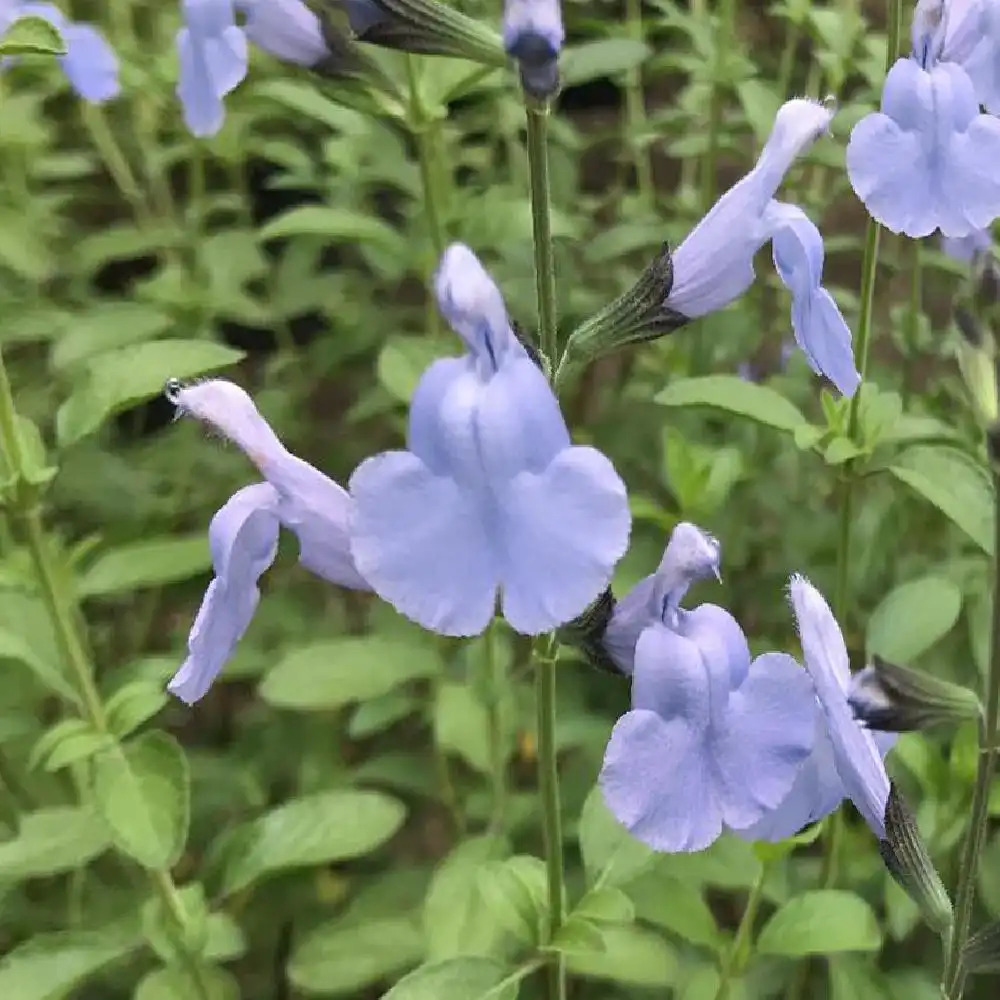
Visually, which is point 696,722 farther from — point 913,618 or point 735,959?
point 913,618

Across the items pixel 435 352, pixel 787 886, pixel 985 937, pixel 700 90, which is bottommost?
pixel 787 886

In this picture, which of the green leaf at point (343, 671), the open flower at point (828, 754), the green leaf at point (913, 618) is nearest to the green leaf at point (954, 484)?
the green leaf at point (913, 618)

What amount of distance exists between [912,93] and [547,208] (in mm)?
652

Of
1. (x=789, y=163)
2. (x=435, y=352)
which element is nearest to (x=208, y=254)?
(x=435, y=352)

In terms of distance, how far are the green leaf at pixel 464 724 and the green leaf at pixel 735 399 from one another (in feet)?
1.75

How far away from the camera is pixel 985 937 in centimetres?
114

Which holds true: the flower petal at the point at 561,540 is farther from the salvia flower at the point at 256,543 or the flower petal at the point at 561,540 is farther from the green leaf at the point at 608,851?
the green leaf at the point at 608,851

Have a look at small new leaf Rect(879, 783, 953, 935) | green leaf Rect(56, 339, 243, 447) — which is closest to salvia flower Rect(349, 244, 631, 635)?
small new leaf Rect(879, 783, 953, 935)

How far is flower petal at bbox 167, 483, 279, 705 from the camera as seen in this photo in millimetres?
1106

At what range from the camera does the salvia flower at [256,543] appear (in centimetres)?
111

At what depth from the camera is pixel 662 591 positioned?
1.09 m

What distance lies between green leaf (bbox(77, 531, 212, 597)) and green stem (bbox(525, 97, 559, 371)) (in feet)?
2.80

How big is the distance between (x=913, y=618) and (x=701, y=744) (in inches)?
30.0

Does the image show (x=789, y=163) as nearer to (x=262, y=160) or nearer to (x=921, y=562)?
(x=921, y=562)
